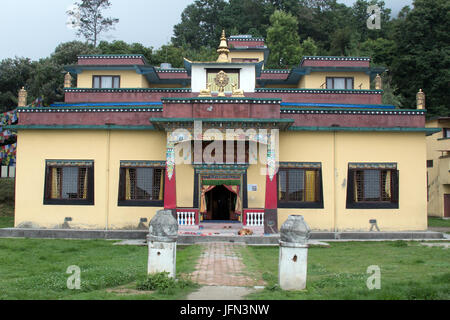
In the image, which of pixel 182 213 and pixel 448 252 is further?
pixel 182 213

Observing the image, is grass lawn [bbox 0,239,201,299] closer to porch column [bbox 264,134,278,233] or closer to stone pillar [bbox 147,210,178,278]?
stone pillar [bbox 147,210,178,278]

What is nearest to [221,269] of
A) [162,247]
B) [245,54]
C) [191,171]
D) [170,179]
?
[162,247]

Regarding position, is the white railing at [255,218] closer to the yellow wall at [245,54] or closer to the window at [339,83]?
the window at [339,83]

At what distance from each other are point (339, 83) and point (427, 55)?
23.0 m

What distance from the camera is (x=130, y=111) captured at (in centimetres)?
1997

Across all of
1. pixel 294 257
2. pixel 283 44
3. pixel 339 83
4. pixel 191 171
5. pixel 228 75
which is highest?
pixel 283 44

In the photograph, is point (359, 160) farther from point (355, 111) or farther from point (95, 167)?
point (95, 167)

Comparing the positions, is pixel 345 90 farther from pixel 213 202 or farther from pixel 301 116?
pixel 213 202

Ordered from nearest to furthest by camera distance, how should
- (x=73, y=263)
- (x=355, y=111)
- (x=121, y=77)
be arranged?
(x=73, y=263) → (x=355, y=111) → (x=121, y=77)

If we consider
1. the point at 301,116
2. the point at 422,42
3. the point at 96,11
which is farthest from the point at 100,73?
the point at 96,11

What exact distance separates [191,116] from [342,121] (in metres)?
6.89

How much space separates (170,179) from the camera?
18.2 m

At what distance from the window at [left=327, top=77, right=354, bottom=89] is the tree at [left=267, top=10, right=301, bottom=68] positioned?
74.8 feet

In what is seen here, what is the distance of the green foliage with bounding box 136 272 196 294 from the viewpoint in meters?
8.32
